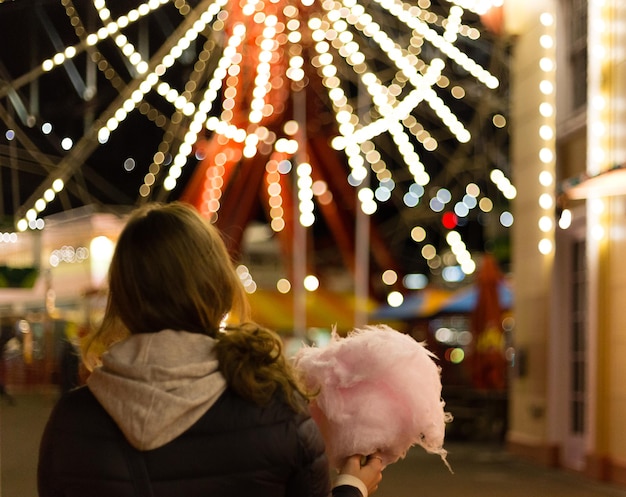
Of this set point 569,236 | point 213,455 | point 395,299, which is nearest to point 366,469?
point 213,455

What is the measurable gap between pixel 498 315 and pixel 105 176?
6.30 m

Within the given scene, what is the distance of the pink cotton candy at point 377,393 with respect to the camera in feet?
7.51

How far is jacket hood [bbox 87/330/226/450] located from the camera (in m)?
1.76

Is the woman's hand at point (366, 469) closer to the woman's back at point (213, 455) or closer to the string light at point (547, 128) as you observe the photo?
the woman's back at point (213, 455)

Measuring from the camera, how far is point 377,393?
2.33 metres

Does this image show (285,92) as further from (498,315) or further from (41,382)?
(41,382)

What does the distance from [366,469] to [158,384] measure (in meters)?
0.65

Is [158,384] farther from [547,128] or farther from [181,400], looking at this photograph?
[547,128]

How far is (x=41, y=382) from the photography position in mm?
5828

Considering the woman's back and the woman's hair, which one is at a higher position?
the woman's hair

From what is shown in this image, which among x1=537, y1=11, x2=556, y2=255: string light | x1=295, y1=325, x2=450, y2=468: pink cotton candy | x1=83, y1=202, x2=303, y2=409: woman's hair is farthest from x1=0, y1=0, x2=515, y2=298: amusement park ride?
x1=83, y1=202, x2=303, y2=409: woman's hair

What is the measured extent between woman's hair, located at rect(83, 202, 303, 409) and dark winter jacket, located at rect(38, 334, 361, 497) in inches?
2.0

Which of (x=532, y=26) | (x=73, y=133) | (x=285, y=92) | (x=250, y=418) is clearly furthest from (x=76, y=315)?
(x=532, y=26)

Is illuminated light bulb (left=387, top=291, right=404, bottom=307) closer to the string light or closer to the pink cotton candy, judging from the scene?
the string light
